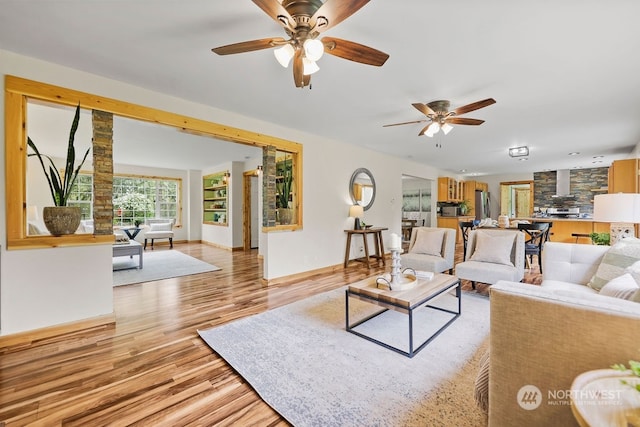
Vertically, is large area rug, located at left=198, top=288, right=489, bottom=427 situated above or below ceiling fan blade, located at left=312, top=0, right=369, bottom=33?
below

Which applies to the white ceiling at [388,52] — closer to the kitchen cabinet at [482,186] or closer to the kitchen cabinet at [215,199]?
the kitchen cabinet at [215,199]

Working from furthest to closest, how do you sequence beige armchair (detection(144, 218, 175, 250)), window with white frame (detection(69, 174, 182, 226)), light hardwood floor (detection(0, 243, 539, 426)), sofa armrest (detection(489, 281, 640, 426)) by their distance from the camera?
window with white frame (detection(69, 174, 182, 226)), beige armchair (detection(144, 218, 175, 250)), light hardwood floor (detection(0, 243, 539, 426)), sofa armrest (detection(489, 281, 640, 426))

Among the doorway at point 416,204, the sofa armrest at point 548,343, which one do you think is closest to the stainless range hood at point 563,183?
the doorway at point 416,204

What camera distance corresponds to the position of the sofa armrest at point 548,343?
0.97m

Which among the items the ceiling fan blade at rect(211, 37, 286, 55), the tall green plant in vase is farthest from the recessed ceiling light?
the ceiling fan blade at rect(211, 37, 286, 55)

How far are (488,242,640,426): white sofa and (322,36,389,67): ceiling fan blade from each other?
157 centimetres

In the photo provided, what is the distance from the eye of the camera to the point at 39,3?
5.61 feet

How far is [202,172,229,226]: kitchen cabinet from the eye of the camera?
7992 millimetres

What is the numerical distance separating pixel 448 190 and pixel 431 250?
542 centimetres

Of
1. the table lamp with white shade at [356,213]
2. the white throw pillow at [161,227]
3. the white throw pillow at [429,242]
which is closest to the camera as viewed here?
the white throw pillow at [429,242]

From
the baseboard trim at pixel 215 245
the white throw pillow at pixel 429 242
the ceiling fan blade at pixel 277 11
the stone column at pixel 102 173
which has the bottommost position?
the baseboard trim at pixel 215 245

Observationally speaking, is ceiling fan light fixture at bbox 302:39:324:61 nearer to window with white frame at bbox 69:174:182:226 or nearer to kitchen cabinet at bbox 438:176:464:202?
window with white frame at bbox 69:174:182:226

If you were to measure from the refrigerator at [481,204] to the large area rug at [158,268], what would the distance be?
363 inches

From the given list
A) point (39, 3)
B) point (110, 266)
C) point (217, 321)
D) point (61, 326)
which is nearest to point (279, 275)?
point (217, 321)
